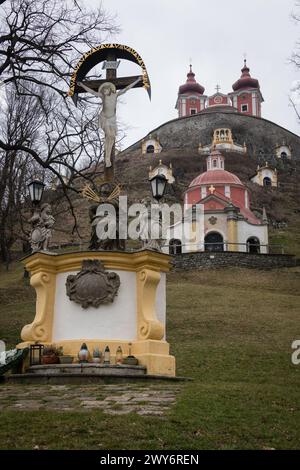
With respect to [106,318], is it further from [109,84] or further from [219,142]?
[219,142]

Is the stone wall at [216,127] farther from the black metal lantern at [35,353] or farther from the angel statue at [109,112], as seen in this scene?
the black metal lantern at [35,353]

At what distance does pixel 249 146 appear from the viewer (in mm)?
101312

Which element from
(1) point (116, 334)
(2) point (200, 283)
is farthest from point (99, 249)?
(2) point (200, 283)

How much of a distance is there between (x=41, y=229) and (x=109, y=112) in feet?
10.0

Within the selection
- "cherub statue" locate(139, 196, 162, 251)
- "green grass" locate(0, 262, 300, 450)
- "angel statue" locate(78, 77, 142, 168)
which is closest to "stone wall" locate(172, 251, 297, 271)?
"green grass" locate(0, 262, 300, 450)

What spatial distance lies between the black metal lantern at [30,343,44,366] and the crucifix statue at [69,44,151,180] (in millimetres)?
3895

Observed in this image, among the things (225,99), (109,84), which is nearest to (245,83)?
(225,99)

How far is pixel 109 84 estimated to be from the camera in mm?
13820

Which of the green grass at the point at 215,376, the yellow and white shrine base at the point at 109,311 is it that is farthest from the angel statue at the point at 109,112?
the green grass at the point at 215,376

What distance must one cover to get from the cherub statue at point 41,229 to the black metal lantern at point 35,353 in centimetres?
200

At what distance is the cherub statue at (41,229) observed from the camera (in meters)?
12.6

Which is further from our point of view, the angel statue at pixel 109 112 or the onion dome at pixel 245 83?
the onion dome at pixel 245 83

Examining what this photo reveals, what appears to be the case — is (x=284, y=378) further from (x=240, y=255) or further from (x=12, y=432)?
(x=240, y=255)

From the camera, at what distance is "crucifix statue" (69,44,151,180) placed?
13.6 meters
